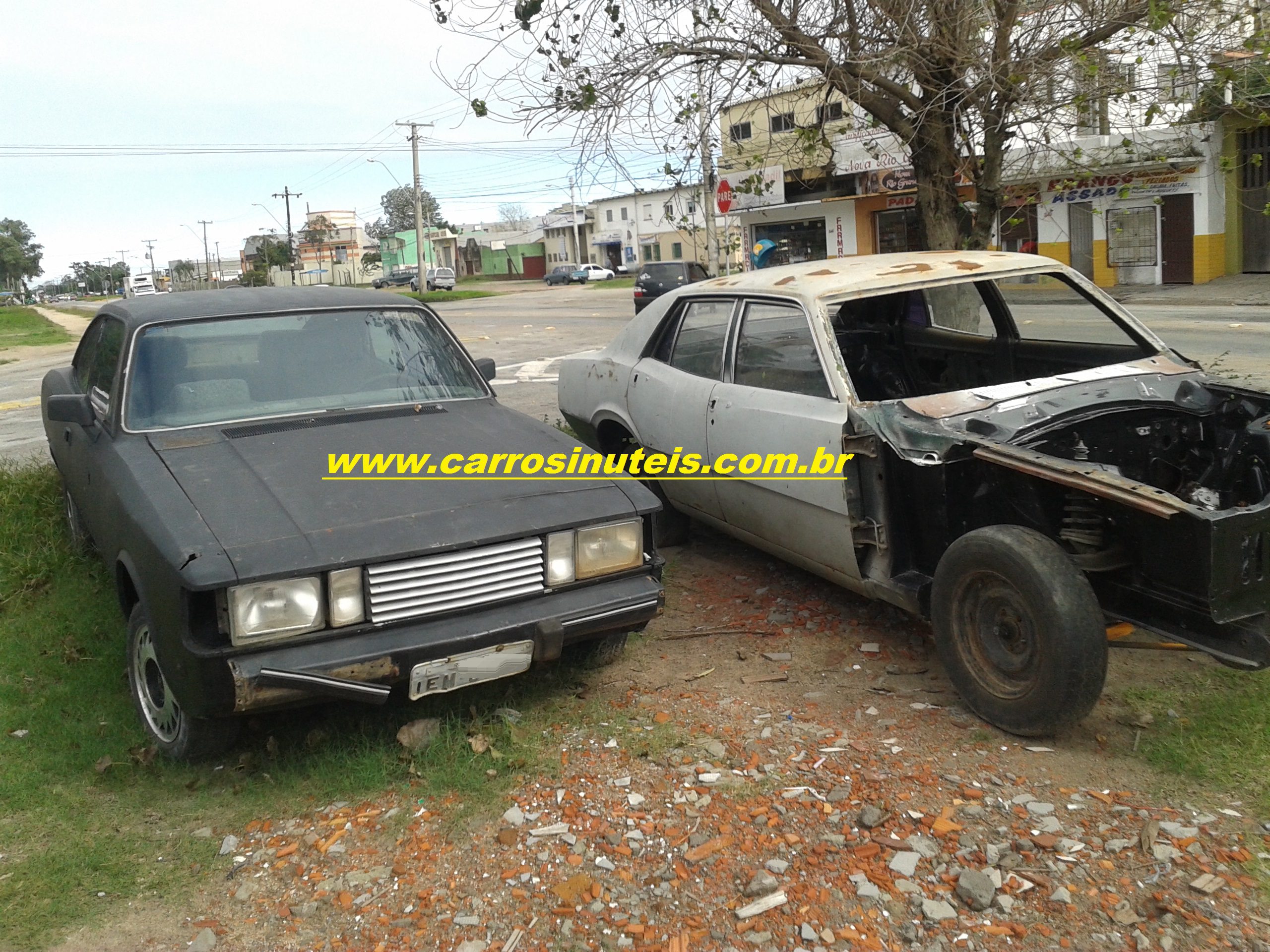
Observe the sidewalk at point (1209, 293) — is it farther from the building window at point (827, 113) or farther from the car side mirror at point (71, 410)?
the car side mirror at point (71, 410)

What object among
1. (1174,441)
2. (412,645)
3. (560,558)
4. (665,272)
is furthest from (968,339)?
(665,272)

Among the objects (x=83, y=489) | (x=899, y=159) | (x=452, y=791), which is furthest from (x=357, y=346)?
(x=899, y=159)

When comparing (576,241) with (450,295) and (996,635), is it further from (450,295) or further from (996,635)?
(996,635)

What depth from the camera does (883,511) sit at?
3.99 meters

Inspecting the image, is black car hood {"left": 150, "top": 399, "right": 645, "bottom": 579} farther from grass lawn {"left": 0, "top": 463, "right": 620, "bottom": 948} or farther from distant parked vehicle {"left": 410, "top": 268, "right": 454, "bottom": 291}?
distant parked vehicle {"left": 410, "top": 268, "right": 454, "bottom": 291}

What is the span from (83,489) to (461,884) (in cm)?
291

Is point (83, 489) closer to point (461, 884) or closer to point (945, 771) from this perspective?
point (461, 884)

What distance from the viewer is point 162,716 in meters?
3.73

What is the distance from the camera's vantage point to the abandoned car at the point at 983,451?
325 centimetres

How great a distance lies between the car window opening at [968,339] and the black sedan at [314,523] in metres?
1.85

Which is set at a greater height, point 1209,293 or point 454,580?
point 1209,293

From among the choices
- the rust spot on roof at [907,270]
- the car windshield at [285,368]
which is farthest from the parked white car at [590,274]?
the rust spot on roof at [907,270]

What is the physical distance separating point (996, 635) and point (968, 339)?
2.29m

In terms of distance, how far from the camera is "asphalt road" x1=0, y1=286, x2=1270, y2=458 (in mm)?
11086
